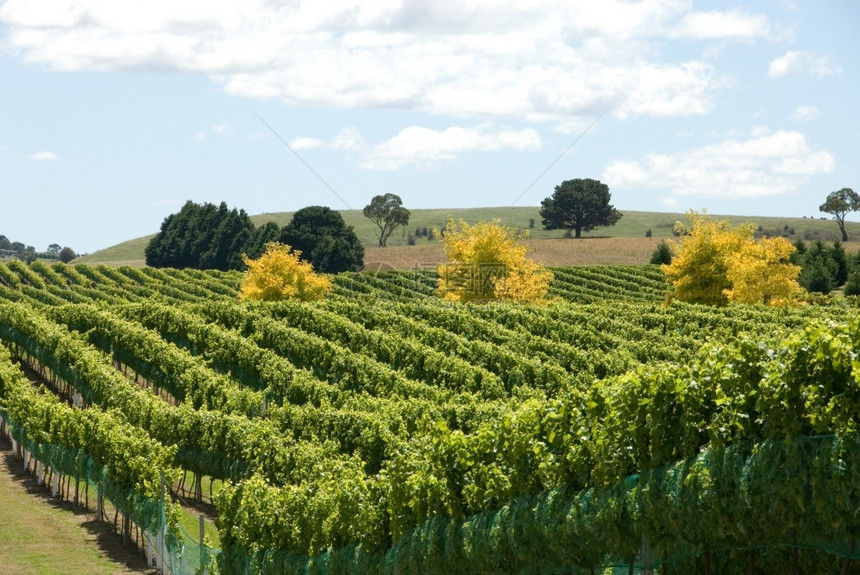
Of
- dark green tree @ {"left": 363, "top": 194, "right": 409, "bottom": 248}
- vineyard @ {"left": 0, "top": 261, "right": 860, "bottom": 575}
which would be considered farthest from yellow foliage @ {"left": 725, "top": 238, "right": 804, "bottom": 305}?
dark green tree @ {"left": 363, "top": 194, "right": 409, "bottom": 248}

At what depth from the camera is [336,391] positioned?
114ft

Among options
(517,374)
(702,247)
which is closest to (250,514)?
(517,374)

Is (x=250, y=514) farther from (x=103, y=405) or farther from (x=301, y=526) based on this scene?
(x=103, y=405)

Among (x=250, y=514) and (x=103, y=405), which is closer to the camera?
(x=250, y=514)

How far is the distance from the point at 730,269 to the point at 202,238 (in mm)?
89386

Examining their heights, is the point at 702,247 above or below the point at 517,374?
above

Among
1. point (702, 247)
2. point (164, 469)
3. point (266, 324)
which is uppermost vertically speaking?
point (702, 247)

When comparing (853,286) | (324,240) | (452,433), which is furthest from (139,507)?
(324,240)

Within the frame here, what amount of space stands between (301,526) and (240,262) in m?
103

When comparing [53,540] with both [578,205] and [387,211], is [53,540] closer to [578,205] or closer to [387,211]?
[578,205]

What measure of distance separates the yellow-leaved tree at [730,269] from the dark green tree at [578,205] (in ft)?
275

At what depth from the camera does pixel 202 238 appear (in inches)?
5202

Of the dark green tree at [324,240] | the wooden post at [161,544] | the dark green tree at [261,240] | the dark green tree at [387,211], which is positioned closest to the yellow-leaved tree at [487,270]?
the wooden post at [161,544]

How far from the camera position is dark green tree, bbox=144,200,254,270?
12694cm
